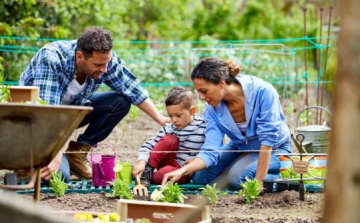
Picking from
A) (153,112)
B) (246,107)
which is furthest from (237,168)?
(153,112)

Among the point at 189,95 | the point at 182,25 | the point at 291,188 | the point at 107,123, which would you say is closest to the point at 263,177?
the point at 291,188

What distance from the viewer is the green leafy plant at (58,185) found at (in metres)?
5.16

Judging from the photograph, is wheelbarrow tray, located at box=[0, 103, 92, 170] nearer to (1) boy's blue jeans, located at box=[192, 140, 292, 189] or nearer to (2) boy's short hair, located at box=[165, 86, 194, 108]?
(2) boy's short hair, located at box=[165, 86, 194, 108]

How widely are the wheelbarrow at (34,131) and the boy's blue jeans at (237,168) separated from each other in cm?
215

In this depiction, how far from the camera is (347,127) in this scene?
2.04m

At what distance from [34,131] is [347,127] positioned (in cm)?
197

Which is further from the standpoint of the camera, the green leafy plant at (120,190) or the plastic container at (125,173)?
the plastic container at (125,173)

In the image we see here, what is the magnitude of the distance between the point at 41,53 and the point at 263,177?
6.53 ft

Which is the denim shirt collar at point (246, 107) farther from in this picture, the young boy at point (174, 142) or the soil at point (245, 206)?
the soil at point (245, 206)

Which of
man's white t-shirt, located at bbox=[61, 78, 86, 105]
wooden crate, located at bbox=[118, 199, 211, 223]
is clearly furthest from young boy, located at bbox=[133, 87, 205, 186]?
wooden crate, located at bbox=[118, 199, 211, 223]

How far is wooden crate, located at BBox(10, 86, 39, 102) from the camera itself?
4707mm

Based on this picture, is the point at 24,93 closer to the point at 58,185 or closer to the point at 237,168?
the point at 58,185

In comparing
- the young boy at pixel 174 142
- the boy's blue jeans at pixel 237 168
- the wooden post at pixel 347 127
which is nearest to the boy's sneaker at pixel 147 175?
the young boy at pixel 174 142

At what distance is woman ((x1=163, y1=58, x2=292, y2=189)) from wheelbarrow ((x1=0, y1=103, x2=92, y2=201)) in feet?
5.56
